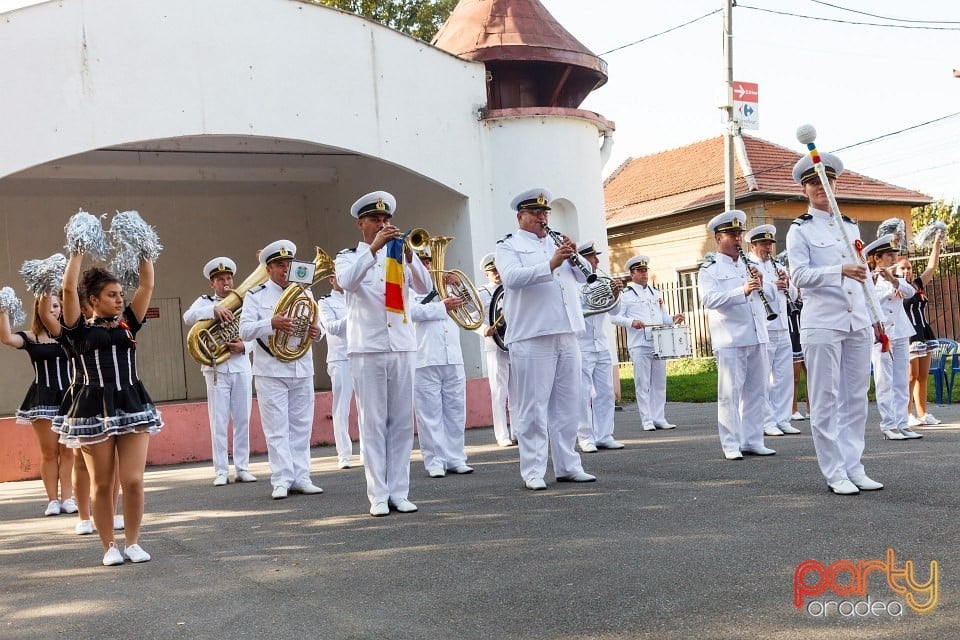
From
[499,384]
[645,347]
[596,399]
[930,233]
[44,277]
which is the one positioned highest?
[930,233]

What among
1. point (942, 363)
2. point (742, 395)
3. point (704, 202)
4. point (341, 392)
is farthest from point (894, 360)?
point (704, 202)

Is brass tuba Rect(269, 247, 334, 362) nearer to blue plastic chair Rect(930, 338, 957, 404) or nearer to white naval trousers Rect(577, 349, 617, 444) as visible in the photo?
white naval trousers Rect(577, 349, 617, 444)

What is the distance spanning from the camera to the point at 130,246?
21.6 feet

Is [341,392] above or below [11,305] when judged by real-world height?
below

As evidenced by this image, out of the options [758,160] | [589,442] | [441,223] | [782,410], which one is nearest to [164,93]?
[441,223]

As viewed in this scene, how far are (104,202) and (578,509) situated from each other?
1588cm

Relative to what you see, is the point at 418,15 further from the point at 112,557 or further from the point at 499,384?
the point at 112,557

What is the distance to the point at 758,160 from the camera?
101 feet

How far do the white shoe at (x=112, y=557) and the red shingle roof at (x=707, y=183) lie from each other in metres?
23.8

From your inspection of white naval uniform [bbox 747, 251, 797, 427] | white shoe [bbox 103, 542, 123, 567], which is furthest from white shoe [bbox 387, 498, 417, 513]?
white naval uniform [bbox 747, 251, 797, 427]

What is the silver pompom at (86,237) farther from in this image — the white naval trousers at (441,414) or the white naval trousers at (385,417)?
the white naval trousers at (441,414)

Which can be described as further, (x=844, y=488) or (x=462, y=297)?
(x=462, y=297)

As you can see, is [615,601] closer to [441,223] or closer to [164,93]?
[164,93]

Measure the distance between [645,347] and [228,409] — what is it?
19.2 ft
